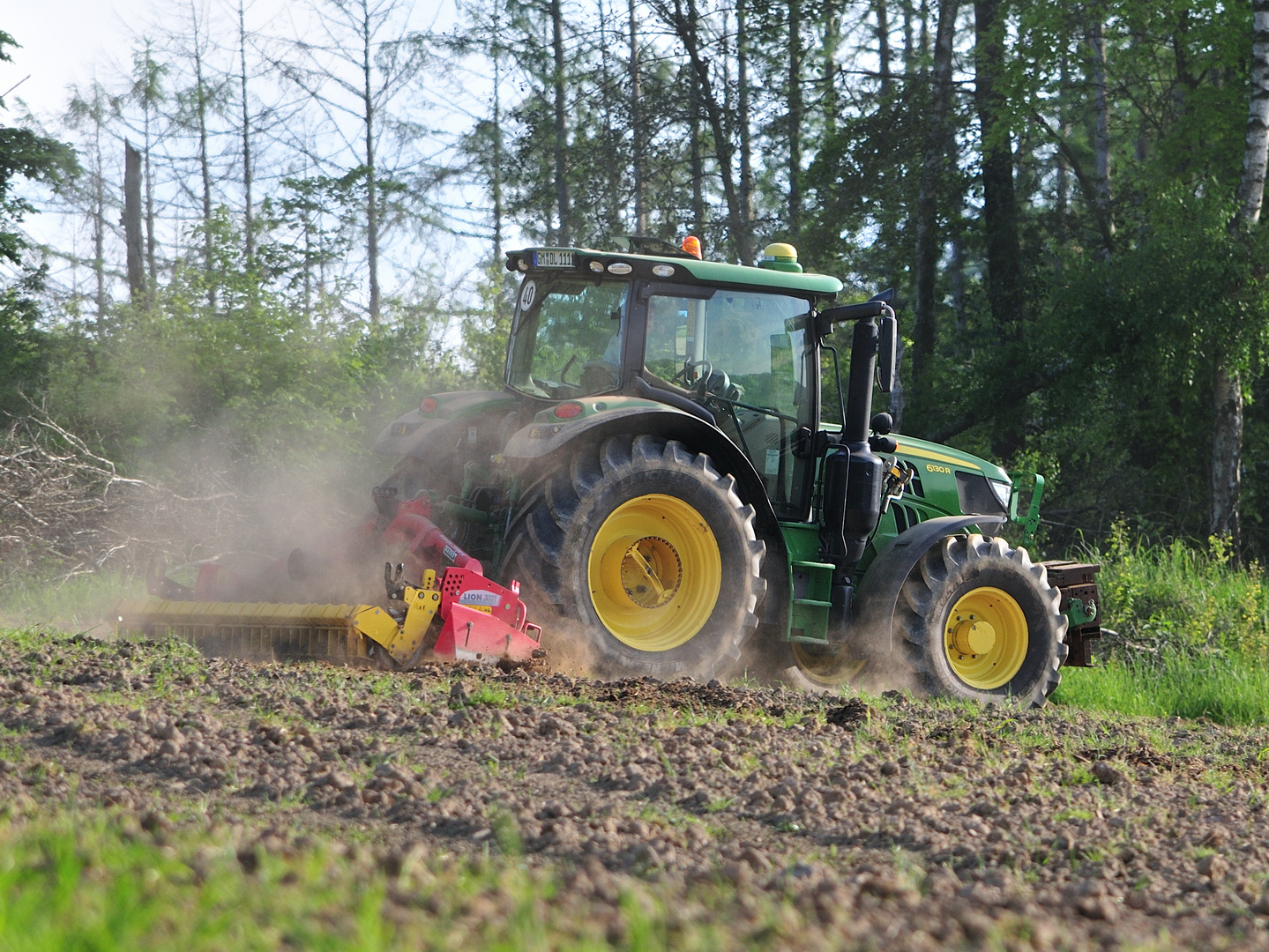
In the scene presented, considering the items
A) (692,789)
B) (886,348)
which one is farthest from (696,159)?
(692,789)

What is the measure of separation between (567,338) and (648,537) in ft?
4.90

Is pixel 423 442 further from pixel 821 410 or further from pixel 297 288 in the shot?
pixel 297 288

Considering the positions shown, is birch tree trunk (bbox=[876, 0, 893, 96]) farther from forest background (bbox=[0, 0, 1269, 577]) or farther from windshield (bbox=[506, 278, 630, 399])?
windshield (bbox=[506, 278, 630, 399])

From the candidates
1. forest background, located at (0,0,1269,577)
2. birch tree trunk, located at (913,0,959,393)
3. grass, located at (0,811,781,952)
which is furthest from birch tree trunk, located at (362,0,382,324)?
grass, located at (0,811,781,952)

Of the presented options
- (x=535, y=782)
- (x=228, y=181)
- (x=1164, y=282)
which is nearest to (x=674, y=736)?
(x=535, y=782)

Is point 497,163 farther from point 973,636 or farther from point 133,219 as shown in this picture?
point 973,636

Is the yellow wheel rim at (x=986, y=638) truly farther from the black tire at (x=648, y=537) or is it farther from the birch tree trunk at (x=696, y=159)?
the birch tree trunk at (x=696, y=159)

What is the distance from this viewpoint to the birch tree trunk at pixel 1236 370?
1358 cm

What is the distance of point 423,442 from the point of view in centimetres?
768

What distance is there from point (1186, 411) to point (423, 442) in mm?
11543

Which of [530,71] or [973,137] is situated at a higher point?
[530,71]

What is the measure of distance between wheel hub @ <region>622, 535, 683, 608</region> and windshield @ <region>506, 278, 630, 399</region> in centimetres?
97

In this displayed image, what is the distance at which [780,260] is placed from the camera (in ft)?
25.1

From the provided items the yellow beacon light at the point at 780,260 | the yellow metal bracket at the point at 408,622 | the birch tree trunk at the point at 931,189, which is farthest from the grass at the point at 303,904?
the birch tree trunk at the point at 931,189
